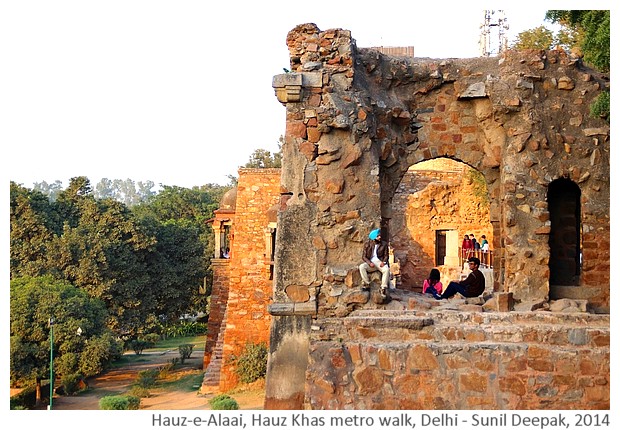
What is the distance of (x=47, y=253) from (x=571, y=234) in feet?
62.0

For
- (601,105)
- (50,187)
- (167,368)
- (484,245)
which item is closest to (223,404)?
(484,245)

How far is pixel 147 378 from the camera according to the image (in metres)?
25.2

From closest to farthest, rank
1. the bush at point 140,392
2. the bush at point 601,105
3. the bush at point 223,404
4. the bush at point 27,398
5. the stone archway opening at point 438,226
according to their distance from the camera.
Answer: the bush at point 601,105 → the bush at point 223,404 → the bush at point 27,398 → the stone archway opening at point 438,226 → the bush at point 140,392

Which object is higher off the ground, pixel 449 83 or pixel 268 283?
pixel 449 83

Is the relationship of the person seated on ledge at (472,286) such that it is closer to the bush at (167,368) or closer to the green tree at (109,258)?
the bush at (167,368)

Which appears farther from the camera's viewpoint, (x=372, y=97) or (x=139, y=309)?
(x=139, y=309)

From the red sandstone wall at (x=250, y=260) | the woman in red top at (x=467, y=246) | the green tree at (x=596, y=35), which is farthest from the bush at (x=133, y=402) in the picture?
the green tree at (x=596, y=35)

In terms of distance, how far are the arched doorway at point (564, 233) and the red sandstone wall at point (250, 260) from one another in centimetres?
1144

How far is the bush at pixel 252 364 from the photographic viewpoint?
74.6ft

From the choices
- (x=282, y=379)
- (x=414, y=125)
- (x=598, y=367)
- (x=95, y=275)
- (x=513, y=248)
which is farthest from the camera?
(x=95, y=275)

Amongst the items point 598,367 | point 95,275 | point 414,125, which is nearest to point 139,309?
point 95,275

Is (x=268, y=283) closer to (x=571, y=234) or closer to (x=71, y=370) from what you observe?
(x=71, y=370)

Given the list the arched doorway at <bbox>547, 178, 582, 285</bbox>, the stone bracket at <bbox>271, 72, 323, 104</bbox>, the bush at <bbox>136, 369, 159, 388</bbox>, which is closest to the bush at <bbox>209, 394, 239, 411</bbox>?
the bush at <bbox>136, 369, 159, 388</bbox>

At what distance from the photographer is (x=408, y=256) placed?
23.2 metres
